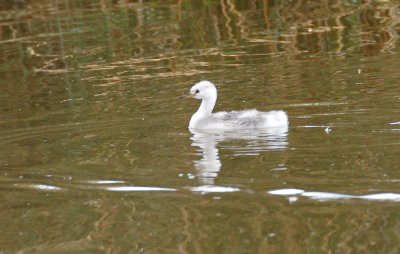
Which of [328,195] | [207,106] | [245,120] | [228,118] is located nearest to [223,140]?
[245,120]

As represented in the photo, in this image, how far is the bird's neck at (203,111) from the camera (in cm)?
1070

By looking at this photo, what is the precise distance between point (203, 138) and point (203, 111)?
0.90 meters

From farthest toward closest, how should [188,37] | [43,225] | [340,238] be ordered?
[188,37] < [43,225] < [340,238]

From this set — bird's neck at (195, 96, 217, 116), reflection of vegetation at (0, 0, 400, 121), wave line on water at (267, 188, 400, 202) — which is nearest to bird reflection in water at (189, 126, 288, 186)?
bird's neck at (195, 96, 217, 116)

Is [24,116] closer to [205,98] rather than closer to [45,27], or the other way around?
[205,98]

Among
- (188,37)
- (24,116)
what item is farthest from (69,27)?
→ (24,116)

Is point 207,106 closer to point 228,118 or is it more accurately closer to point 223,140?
point 228,118

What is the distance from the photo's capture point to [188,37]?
16.9 m

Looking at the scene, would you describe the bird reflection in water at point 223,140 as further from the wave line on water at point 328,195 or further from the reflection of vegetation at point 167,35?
the reflection of vegetation at point 167,35

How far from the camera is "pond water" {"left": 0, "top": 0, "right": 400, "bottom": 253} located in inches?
→ 281

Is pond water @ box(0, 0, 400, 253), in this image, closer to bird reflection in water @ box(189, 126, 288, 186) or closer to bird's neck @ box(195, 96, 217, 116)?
bird reflection in water @ box(189, 126, 288, 186)

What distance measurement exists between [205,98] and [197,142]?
135 centimetres

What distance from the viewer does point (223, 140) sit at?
10.0 meters

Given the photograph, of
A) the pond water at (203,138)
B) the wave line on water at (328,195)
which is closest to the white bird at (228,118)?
the pond water at (203,138)
